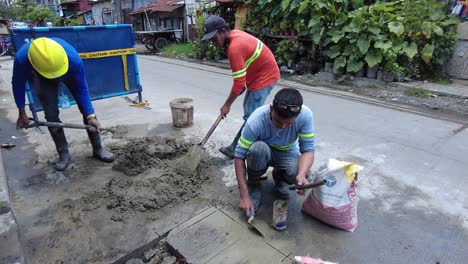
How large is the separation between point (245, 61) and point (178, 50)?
11.6 meters

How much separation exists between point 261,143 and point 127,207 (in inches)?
50.7

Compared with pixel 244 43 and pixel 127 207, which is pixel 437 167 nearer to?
pixel 244 43

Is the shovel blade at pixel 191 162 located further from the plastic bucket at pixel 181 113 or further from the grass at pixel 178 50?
the grass at pixel 178 50

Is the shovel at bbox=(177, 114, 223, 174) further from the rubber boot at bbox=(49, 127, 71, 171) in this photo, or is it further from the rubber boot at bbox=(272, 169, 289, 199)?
the rubber boot at bbox=(49, 127, 71, 171)

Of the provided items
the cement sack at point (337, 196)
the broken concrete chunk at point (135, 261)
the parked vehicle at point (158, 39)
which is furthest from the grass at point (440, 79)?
the parked vehicle at point (158, 39)

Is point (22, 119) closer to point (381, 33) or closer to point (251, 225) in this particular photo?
point (251, 225)

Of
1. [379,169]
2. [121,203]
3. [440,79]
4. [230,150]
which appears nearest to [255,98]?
[230,150]

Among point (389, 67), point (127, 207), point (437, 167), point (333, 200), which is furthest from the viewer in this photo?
point (389, 67)

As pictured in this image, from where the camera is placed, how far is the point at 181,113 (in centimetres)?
426

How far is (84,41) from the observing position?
177 inches

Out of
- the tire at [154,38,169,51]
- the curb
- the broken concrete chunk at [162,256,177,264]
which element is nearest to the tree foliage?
the broken concrete chunk at [162,256,177,264]

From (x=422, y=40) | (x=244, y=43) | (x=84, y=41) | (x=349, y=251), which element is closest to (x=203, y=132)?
(x=244, y=43)

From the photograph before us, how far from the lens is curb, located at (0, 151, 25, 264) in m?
1.97

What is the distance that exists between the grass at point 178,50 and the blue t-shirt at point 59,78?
10.4m
